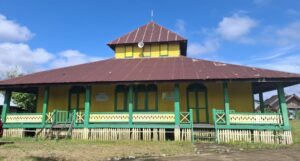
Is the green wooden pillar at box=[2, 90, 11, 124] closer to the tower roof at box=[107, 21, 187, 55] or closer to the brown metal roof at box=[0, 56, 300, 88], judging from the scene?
the brown metal roof at box=[0, 56, 300, 88]

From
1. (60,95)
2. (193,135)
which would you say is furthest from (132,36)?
(193,135)

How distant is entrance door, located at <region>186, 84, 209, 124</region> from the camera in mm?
18453

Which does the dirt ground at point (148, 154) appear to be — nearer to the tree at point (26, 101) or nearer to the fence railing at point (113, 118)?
the fence railing at point (113, 118)

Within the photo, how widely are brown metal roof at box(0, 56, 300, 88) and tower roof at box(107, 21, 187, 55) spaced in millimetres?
1680

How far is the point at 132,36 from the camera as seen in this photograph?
2411 cm

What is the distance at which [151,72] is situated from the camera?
18.2 meters

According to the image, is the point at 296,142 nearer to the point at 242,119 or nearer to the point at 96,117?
the point at 242,119

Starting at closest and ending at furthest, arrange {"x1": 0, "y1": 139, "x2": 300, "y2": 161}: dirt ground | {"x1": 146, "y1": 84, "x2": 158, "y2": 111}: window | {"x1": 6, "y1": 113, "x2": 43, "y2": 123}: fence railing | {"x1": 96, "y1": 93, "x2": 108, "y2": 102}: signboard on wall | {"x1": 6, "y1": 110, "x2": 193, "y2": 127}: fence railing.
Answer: {"x1": 0, "y1": 139, "x2": 300, "y2": 161}: dirt ground < {"x1": 6, "y1": 110, "x2": 193, "y2": 127}: fence railing < {"x1": 6, "y1": 113, "x2": 43, "y2": 123}: fence railing < {"x1": 146, "y1": 84, "x2": 158, "y2": 111}: window < {"x1": 96, "y1": 93, "x2": 108, "y2": 102}: signboard on wall

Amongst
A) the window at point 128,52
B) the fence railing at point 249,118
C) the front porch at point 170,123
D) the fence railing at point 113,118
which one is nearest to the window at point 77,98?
the front porch at point 170,123

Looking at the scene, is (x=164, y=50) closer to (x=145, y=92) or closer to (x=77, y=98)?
(x=145, y=92)

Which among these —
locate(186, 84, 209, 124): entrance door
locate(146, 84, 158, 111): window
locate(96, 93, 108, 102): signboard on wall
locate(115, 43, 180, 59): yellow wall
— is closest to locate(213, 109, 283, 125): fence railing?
locate(186, 84, 209, 124): entrance door

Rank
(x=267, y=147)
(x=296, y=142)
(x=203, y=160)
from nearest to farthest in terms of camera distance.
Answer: (x=203, y=160) → (x=267, y=147) → (x=296, y=142)

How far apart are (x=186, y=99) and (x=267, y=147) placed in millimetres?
6349

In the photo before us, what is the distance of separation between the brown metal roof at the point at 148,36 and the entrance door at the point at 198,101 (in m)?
5.16
